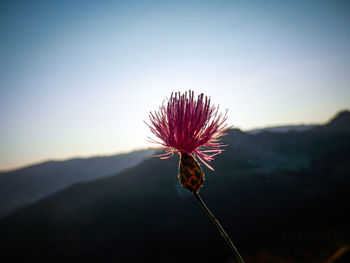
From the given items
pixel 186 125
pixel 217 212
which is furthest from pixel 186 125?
pixel 217 212

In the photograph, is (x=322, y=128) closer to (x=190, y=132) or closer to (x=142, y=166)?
(x=142, y=166)

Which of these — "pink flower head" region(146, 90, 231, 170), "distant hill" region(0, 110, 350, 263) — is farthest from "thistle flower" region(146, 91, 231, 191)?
"distant hill" region(0, 110, 350, 263)

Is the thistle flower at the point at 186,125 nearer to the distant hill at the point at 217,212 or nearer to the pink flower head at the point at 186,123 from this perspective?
the pink flower head at the point at 186,123

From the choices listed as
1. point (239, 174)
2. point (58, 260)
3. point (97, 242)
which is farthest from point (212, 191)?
point (58, 260)

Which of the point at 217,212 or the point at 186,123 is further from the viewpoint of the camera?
the point at 217,212

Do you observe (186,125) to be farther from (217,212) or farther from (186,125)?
(217,212)

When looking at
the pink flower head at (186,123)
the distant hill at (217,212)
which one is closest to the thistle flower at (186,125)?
the pink flower head at (186,123)

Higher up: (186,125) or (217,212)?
(186,125)

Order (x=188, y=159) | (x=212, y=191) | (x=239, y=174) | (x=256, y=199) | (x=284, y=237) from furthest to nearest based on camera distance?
1. (x=239, y=174)
2. (x=212, y=191)
3. (x=256, y=199)
4. (x=284, y=237)
5. (x=188, y=159)
